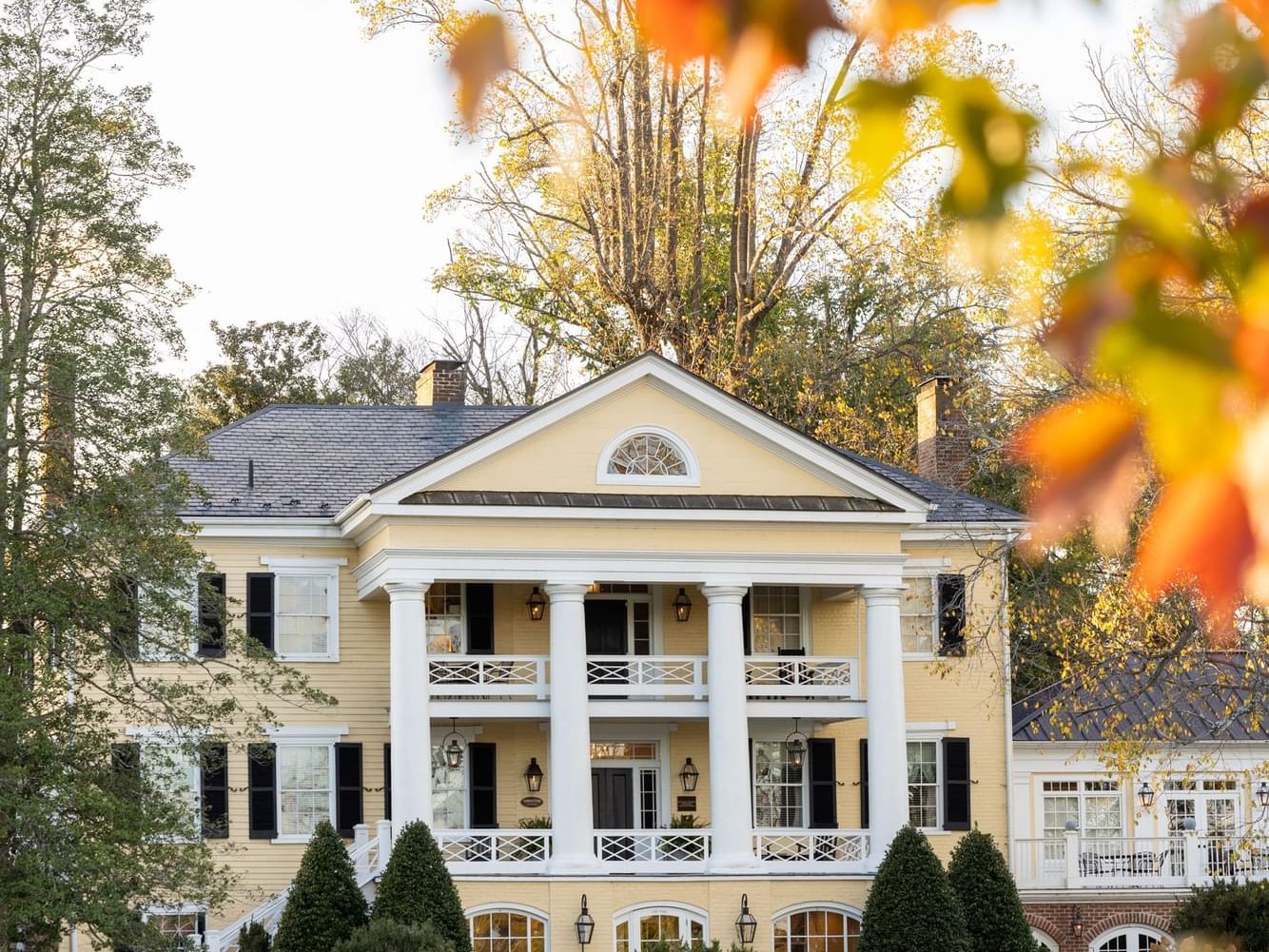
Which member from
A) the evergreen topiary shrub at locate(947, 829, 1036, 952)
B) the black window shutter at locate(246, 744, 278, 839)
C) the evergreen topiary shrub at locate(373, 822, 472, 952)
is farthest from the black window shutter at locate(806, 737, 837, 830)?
the black window shutter at locate(246, 744, 278, 839)

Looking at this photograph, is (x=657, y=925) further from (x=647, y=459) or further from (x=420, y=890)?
(x=647, y=459)

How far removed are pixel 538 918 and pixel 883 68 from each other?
25720 mm

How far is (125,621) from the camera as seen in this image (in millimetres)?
19672

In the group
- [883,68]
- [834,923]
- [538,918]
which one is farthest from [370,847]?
[883,68]

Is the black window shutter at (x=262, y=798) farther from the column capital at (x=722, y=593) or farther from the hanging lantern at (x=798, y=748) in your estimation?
the hanging lantern at (x=798, y=748)

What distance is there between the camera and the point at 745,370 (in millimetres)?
38344

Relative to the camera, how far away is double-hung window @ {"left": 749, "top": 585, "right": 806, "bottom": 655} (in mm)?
30562

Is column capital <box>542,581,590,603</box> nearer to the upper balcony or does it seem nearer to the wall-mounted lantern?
the upper balcony

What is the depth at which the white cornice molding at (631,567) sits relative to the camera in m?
27.3

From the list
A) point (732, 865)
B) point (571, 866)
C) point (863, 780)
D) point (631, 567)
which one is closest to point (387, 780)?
point (571, 866)

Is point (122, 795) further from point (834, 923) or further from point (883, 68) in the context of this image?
point (883, 68)

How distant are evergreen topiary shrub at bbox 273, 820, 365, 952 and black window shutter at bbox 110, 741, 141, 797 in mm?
4317

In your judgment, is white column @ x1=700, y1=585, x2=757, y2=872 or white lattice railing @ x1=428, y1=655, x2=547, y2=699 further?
white lattice railing @ x1=428, y1=655, x2=547, y2=699

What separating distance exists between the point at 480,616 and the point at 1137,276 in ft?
92.2
